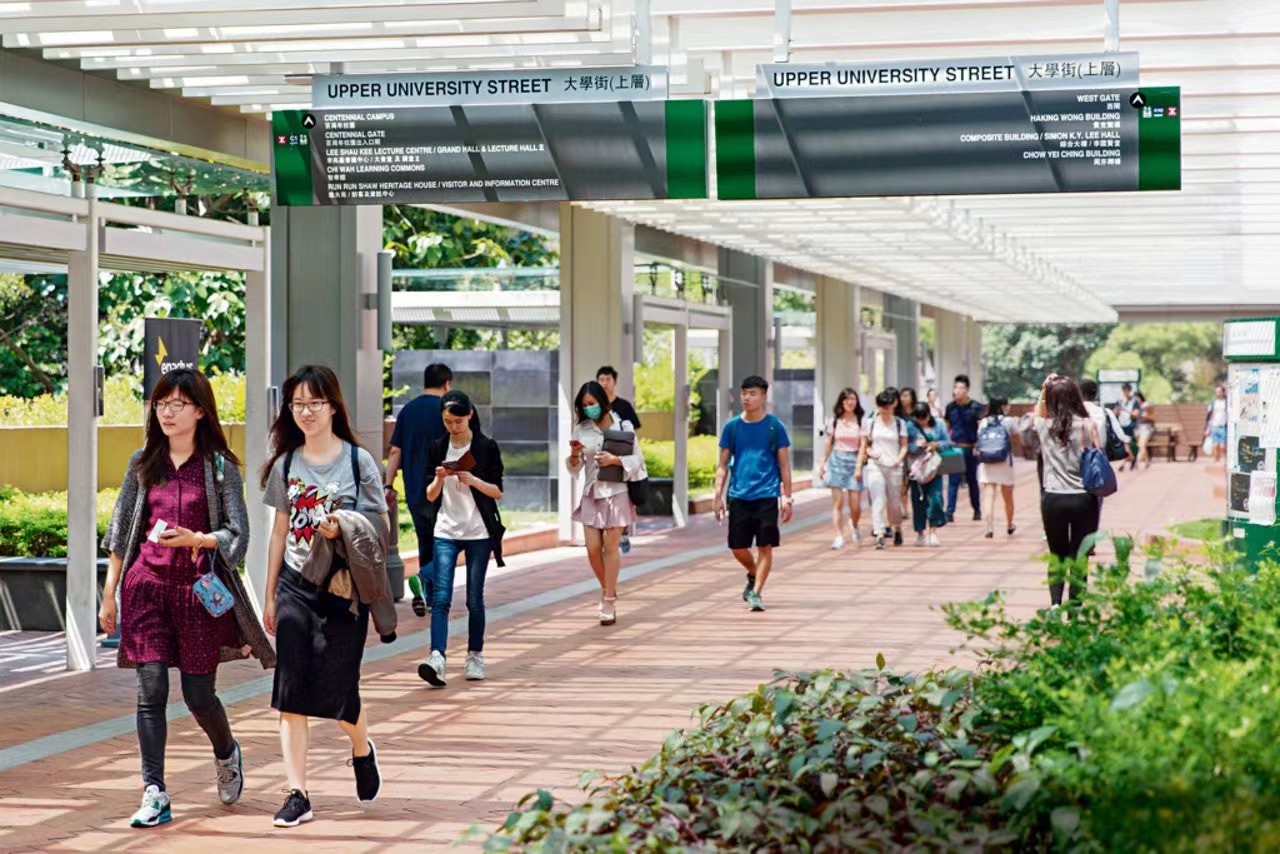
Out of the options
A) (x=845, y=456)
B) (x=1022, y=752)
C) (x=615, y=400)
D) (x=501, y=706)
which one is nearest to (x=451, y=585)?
(x=501, y=706)

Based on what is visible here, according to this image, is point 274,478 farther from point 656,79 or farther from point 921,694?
point 656,79

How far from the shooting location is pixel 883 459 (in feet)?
58.1

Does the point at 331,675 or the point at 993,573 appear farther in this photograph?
the point at 993,573

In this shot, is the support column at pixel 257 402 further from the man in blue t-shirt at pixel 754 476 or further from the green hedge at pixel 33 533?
the man in blue t-shirt at pixel 754 476

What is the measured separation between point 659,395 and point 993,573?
12086 mm

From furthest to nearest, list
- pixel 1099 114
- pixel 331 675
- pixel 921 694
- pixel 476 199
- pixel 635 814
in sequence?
pixel 476 199 → pixel 1099 114 → pixel 331 675 → pixel 921 694 → pixel 635 814

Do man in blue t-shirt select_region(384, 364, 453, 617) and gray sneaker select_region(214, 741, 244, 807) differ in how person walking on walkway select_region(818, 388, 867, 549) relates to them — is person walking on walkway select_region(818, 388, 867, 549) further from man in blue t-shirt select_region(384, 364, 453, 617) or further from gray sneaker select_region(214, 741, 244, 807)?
gray sneaker select_region(214, 741, 244, 807)

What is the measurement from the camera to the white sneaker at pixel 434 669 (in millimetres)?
9320

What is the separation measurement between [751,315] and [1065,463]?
48.5ft

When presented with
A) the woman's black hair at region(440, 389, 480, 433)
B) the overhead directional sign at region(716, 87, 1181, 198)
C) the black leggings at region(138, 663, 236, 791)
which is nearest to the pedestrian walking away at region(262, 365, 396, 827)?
the black leggings at region(138, 663, 236, 791)

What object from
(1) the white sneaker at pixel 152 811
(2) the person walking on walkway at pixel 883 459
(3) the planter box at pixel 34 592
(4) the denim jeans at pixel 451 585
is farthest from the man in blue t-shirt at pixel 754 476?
(1) the white sneaker at pixel 152 811

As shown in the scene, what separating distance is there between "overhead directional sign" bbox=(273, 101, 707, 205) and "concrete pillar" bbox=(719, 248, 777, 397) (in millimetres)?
15562

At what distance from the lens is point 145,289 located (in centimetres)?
2525

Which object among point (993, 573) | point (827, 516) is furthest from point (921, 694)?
point (827, 516)
